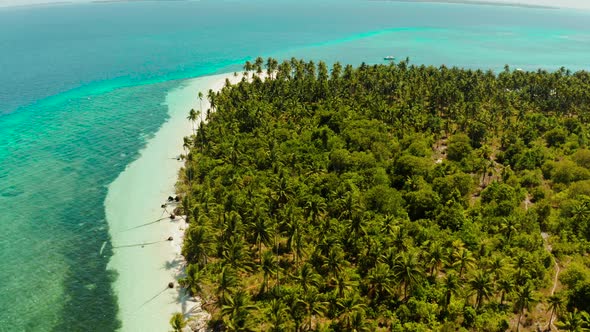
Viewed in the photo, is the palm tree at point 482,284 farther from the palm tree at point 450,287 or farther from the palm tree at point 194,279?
the palm tree at point 194,279

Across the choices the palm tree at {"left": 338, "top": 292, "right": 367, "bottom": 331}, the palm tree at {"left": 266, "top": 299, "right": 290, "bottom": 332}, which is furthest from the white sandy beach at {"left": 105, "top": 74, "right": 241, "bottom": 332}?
the palm tree at {"left": 338, "top": 292, "right": 367, "bottom": 331}

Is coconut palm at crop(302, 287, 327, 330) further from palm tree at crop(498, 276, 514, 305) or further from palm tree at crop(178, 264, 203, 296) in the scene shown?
palm tree at crop(498, 276, 514, 305)

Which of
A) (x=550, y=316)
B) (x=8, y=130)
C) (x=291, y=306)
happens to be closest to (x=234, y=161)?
(x=291, y=306)

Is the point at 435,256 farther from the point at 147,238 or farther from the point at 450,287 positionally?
the point at 147,238

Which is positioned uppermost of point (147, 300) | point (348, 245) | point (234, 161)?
point (234, 161)

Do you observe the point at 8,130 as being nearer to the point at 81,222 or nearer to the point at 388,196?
the point at 81,222

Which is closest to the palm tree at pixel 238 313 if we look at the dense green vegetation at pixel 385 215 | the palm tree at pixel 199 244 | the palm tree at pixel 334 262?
the dense green vegetation at pixel 385 215
